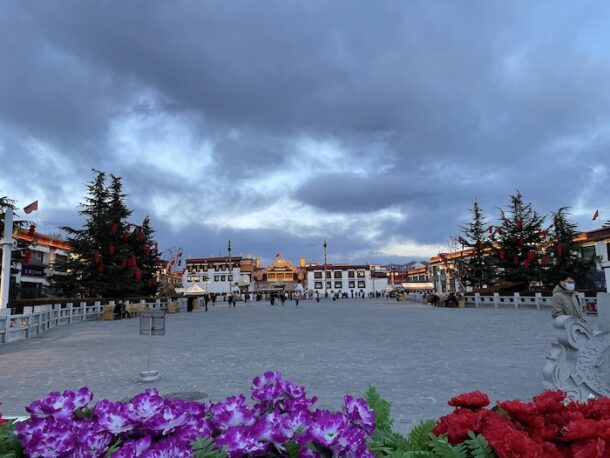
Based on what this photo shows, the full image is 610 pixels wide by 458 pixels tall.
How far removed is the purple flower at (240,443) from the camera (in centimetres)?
157

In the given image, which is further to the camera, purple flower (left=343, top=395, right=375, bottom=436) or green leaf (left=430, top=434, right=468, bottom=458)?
purple flower (left=343, top=395, right=375, bottom=436)

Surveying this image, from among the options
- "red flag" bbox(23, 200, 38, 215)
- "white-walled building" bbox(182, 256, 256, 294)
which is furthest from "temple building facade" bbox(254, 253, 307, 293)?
"red flag" bbox(23, 200, 38, 215)

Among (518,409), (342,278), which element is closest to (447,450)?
(518,409)

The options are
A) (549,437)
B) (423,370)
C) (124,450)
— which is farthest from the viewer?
(423,370)

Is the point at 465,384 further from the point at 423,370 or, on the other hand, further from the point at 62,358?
the point at 62,358

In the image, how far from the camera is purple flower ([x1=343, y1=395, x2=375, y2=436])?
6.41 ft

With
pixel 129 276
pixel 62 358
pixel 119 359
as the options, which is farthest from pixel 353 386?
pixel 129 276

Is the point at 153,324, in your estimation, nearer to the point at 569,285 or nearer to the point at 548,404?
the point at 569,285

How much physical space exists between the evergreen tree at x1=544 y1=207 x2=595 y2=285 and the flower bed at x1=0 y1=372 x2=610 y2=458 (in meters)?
42.5

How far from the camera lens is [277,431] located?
1.66 metres

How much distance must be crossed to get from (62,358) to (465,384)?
10.7 m

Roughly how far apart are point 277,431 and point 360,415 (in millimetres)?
494

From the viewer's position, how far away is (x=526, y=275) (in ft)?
132

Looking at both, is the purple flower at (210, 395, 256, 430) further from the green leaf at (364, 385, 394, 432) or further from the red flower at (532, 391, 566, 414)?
the red flower at (532, 391, 566, 414)
